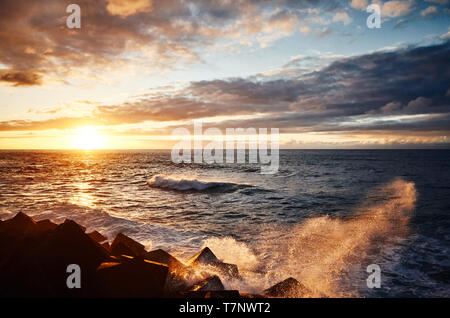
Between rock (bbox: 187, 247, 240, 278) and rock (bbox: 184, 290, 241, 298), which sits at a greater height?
rock (bbox: 184, 290, 241, 298)

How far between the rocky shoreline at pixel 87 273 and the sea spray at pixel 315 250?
1.59 meters

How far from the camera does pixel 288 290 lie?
5766mm

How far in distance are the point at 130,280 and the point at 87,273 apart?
1.00m

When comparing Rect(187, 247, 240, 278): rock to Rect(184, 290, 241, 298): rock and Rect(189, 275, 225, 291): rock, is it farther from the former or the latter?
Rect(184, 290, 241, 298): rock

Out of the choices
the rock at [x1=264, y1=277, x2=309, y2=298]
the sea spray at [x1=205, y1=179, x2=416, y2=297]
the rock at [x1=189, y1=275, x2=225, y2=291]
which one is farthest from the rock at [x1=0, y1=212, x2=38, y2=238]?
the rock at [x1=264, y1=277, x2=309, y2=298]

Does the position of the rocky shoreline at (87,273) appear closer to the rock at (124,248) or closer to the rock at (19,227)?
the rock at (19,227)

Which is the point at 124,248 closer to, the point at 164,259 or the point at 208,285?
the point at 164,259

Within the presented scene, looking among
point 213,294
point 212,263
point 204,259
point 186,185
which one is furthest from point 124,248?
point 186,185

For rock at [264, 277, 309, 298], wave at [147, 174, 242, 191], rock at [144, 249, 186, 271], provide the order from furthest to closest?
wave at [147, 174, 242, 191] < rock at [144, 249, 186, 271] < rock at [264, 277, 309, 298]

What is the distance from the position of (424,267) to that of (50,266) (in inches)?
436

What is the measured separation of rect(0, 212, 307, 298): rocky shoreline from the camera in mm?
4598

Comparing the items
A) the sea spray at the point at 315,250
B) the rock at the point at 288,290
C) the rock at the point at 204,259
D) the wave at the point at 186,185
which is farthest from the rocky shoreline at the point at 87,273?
the wave at the point at 186,185
